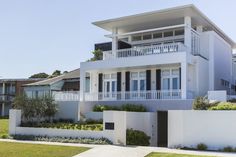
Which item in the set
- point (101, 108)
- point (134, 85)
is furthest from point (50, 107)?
point (134, 85)

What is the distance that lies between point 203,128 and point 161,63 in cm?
856

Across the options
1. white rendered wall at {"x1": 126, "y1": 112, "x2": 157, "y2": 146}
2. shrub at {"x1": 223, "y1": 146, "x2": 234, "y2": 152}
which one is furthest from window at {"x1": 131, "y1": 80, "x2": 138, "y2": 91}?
shrub at {"x1": 223, "y1": 146, "x2": 234, "y2": 152}

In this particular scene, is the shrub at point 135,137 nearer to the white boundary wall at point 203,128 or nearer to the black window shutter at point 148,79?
the white boundary wall at point 203,128

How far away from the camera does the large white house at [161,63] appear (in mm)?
26625

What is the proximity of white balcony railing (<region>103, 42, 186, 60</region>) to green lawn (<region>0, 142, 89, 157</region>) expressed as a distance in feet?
38.9

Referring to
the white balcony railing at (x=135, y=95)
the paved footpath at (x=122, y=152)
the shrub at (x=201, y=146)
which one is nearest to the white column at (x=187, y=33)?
the white balcony railing at (x=135, y=95)

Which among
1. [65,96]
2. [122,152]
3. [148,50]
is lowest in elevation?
[122,152]

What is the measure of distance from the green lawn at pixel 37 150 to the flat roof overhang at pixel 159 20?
13.6 m

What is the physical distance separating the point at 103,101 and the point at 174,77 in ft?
19.8

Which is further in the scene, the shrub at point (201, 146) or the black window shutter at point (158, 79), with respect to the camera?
the black window shutter at point (158, 79)

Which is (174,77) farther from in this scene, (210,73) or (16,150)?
(16,150)

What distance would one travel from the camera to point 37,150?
709 inches

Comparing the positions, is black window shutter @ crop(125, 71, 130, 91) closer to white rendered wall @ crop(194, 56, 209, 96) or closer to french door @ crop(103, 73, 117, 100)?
french door @ crop(103, 73, 117, 100)

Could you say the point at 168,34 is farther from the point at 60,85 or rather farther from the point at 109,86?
the point at 60,85
